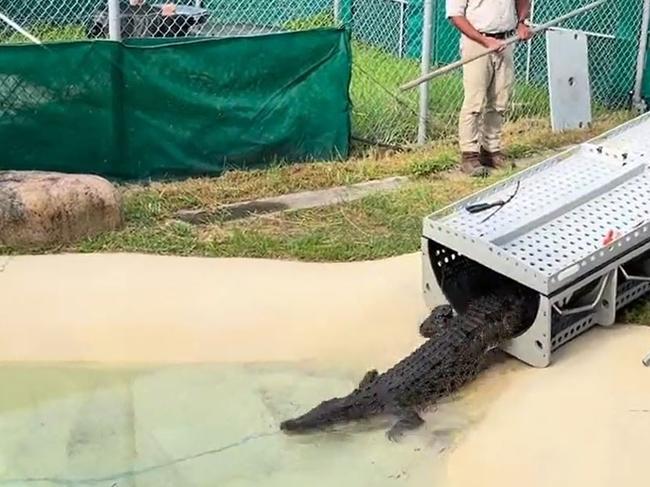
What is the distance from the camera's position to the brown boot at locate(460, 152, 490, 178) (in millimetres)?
7527

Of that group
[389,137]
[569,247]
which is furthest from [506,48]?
[569,247]

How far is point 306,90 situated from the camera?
7.66 m

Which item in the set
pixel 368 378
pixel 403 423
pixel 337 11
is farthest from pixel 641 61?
pixel 403 423

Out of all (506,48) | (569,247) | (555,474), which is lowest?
(555,474)

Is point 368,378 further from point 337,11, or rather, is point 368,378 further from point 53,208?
point 337,11

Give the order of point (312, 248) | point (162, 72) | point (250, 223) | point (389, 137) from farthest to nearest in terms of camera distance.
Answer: point (389, 137) → point (162, 72) → point (250, 223) → point (312, 248)

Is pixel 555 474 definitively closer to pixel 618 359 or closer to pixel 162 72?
pixel 618 359

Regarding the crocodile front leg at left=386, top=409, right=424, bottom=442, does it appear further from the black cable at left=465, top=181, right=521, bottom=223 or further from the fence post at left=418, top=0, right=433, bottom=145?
the fence post at left=418, top=0, right=433, bottom=145

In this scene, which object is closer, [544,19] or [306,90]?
[306,90]

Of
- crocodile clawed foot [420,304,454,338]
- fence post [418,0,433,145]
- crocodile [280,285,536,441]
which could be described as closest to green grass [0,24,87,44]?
fence post [418,0,433,145]

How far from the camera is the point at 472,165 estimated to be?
7.57 m

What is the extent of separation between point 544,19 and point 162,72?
13.6 feet

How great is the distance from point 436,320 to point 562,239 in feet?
2.30

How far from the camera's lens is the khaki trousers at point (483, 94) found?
729 cm
